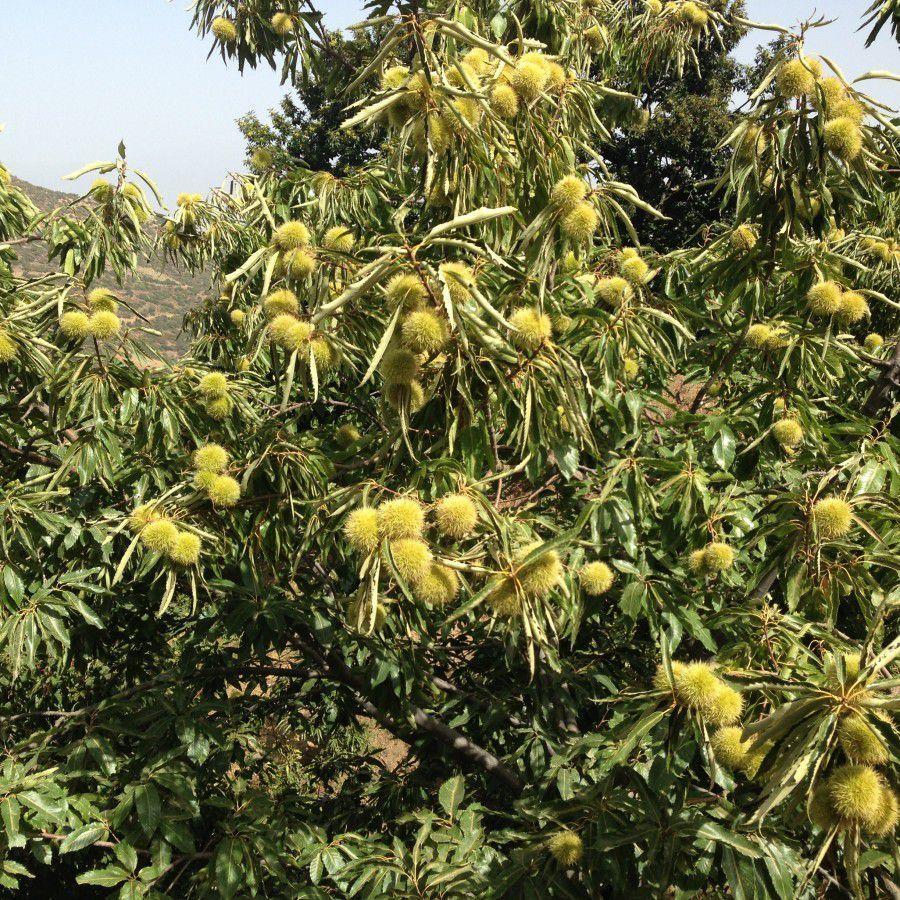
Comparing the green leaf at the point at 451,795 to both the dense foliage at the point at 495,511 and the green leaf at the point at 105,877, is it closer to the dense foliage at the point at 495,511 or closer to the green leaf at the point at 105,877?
the dense foliage at the point at 495,511

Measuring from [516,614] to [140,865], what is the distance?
6.73 ft

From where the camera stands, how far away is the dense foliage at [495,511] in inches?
53.4

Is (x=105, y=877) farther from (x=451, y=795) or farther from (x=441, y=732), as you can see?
(x=441, y=732)

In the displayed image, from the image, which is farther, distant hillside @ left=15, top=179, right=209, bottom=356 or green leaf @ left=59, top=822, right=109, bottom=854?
distant hillside @ left=15, top=179, right=209, bottom=356

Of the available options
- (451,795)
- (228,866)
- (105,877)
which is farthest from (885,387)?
(105,877)

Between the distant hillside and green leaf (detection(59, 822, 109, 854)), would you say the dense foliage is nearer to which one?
green leaf (detection(59, 822, 109, 854))

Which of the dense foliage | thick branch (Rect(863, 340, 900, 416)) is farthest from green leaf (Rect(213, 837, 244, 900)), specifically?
thick branch (Rect(863, 340, 900, 416))

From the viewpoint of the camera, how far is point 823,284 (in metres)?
2.00

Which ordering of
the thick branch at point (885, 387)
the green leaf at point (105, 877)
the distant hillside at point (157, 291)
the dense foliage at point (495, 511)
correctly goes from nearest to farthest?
the dense foliage at point (495, 511) → the green leaf at point (105, 877) → the thick branch at point (885, 387) → the distant hillside at point (157, 291)

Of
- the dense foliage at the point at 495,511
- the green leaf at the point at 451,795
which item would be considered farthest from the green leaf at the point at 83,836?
the green leaf at the point at 451,795

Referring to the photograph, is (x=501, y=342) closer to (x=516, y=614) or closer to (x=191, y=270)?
(x=516, y=614)

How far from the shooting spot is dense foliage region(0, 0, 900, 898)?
53.4 inches

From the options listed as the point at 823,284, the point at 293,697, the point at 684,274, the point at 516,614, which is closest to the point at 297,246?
the point at 516,614

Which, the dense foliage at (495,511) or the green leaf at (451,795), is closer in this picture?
the dense foliage at (495,511)
